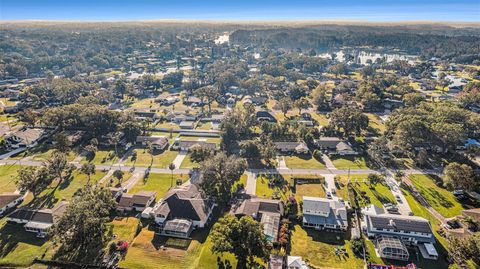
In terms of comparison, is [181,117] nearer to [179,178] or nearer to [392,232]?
[179,178]

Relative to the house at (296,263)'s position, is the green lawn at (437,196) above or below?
above

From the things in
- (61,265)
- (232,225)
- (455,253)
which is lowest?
(61,265)

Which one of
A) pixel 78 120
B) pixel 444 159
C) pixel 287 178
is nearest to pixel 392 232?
pixel 287 178

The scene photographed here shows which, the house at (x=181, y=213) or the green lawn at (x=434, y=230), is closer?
the green lawn at (x=434, y=230)

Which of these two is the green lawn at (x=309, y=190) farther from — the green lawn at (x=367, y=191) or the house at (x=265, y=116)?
the house at (x=265, y=116)

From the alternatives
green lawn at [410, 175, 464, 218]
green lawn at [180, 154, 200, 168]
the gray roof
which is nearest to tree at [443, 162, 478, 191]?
green lawn at [410, 175, 464, 218]

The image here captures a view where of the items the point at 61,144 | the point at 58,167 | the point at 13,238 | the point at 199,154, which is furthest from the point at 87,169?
the point at 199,154

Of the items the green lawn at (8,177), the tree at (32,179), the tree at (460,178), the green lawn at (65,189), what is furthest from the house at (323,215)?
the green lawn at (8,177)

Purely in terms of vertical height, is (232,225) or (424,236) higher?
(232,225)
